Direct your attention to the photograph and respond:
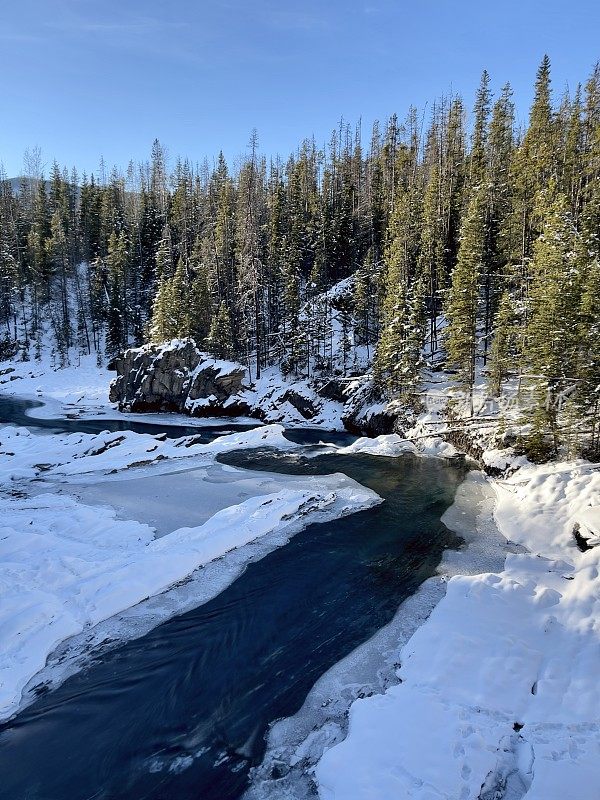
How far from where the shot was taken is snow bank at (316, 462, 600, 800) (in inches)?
297

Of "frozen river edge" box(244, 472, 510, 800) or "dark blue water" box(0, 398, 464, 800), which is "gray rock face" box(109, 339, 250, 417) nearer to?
"dark blue water" box(0, 398, 464, 800)

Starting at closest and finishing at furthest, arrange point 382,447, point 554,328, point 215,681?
1. point 215,681
2. point 554,328
3. point 382,447

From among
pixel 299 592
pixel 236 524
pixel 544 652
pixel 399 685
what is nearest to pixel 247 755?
pixel 399 685

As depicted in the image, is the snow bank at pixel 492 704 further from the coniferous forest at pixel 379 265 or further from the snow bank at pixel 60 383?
the snow bank at pixel 60 383

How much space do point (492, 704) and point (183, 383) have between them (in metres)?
43.5

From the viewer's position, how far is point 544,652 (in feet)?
35.2

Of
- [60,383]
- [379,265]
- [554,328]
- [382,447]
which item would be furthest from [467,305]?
[60,383]

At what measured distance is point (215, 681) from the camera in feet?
34.5

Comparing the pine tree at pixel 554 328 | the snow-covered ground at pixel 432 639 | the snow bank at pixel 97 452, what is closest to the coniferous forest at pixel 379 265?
the pine tree at pixel 554 328

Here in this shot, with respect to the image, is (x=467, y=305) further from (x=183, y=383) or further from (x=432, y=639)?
(x=183, y=383)

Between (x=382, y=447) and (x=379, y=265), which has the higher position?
(x=379, y=265)

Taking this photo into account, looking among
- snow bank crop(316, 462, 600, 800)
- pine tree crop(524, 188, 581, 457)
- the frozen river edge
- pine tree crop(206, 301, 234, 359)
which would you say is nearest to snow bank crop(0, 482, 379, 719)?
the frozen river edge

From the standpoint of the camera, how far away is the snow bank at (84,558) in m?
11.4

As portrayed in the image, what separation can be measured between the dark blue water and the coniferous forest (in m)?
14.3
